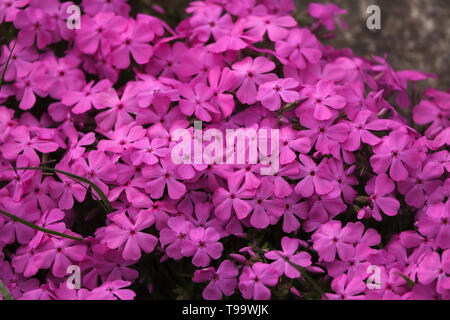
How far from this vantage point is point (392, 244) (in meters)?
1.57

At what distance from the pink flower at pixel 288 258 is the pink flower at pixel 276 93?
1.32 ft

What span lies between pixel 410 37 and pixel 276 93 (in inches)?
48.3

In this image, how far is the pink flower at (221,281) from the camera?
4.93 ft

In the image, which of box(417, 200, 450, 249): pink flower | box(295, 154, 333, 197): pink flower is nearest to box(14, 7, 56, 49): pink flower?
box(295, 154, 333, 197): pink flower

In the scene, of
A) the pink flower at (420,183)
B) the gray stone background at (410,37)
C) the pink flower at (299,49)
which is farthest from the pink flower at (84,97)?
the gray stone background at (410,37)

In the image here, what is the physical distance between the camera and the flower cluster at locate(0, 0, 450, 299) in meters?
1.51

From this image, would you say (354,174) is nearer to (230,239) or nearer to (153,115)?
(230,239)

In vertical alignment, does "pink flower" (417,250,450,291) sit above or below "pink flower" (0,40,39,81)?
below

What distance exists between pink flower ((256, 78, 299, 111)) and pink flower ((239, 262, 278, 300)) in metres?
0.47

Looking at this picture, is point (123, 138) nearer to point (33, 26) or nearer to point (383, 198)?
point (33, 26)

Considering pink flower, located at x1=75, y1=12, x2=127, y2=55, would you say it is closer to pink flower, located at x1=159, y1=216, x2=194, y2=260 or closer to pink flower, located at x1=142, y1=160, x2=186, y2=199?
pink flower, located at x1=142, y1=160, x2=186, y2=199

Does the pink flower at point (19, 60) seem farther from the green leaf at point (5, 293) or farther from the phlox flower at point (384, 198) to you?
the phlox flower at point (384, 198)

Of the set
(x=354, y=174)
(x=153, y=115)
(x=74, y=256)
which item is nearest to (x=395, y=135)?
(x=354, y=174)
